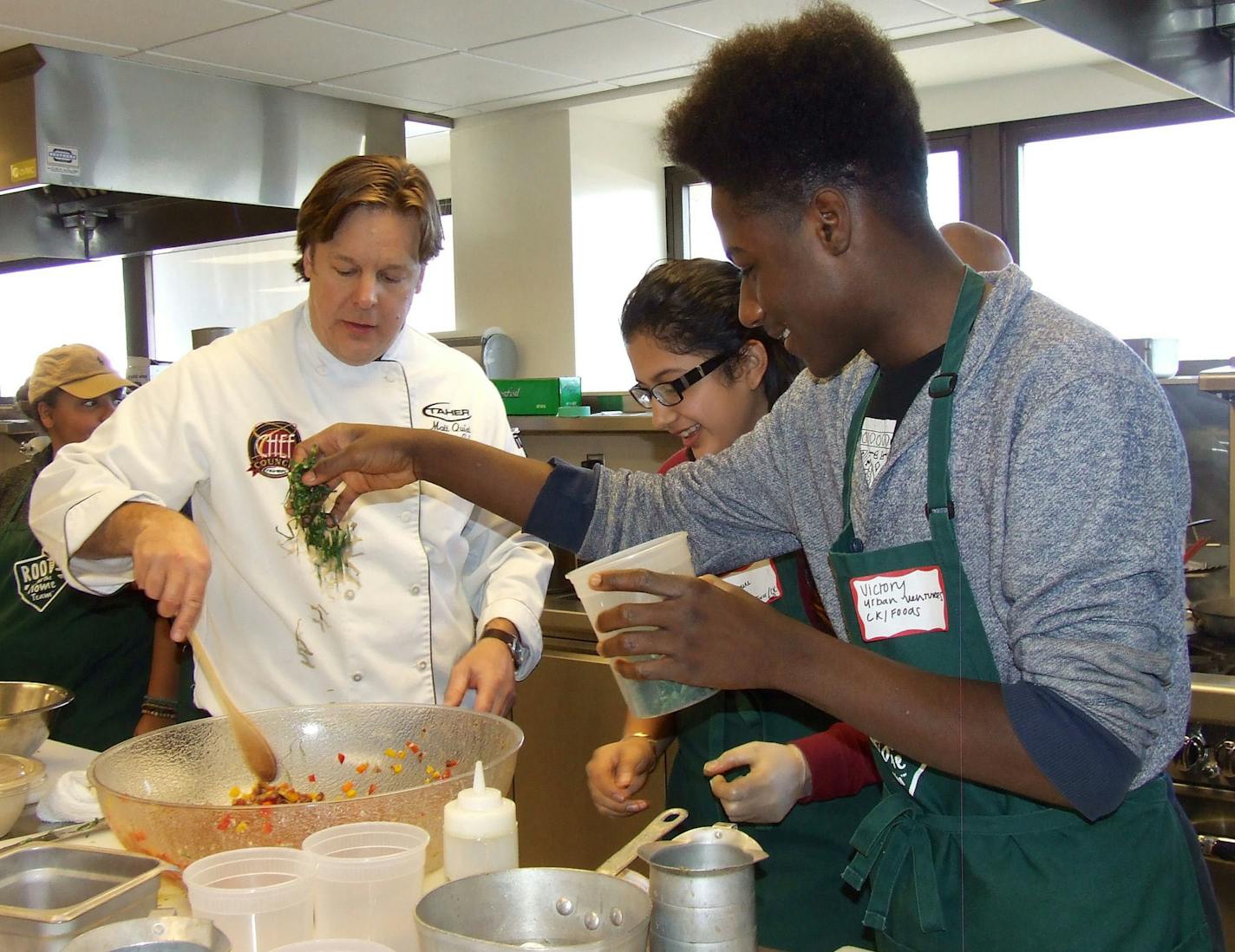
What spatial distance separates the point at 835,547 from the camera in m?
1.17

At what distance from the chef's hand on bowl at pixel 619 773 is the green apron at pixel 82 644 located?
1.38m

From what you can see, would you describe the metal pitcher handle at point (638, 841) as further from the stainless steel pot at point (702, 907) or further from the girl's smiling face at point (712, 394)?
the girl's smiling face at point (712, 394)

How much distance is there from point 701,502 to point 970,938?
550 mm

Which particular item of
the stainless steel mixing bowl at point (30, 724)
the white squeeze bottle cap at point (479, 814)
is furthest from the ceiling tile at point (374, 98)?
the white squeeze bottle cap at point (479, 814)

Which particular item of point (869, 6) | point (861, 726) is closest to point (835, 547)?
point (861, 726)

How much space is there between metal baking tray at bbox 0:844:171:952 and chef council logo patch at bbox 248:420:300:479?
0.82 meters

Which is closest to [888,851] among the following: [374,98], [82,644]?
[82,644]

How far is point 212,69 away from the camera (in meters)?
3.49

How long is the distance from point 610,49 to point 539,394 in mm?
1057

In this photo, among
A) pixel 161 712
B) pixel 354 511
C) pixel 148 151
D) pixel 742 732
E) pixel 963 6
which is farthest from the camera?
pixel 963 6

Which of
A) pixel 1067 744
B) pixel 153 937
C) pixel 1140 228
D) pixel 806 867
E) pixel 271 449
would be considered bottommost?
pixel 806 867

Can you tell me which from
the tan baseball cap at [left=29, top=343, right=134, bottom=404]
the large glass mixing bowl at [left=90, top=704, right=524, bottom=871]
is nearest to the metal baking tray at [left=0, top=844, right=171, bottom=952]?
the large glass mixing bowl at [left=90, top=704, right=524, bottom=871]

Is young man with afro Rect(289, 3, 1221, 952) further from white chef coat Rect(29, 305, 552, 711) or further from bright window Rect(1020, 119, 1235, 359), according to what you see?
bright window Rect(1020, 119, 1235, 359)

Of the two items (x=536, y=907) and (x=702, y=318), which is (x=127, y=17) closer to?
(x=702, y=318)
